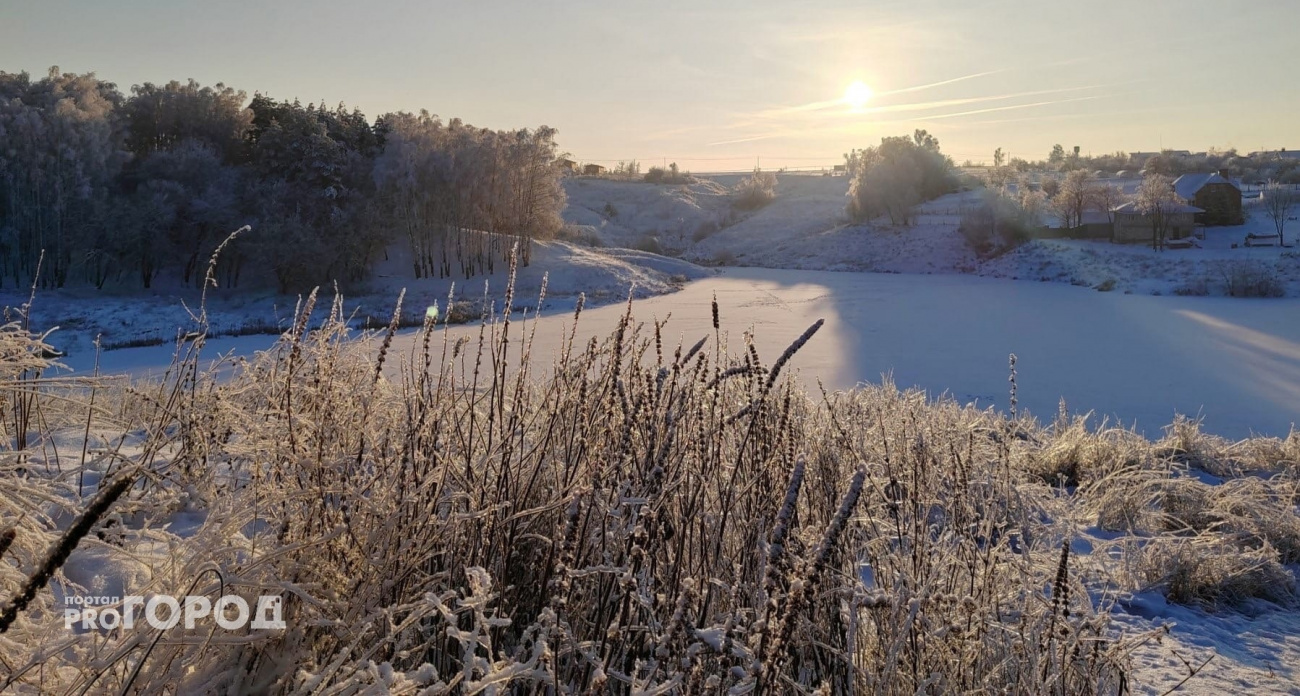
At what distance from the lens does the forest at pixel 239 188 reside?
72.6ft

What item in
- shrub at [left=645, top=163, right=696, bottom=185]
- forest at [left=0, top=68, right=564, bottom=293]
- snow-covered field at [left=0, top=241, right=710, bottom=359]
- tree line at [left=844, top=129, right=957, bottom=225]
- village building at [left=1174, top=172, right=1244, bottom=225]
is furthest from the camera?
shrub at [left=645, top=163, right=696, bottom=185]

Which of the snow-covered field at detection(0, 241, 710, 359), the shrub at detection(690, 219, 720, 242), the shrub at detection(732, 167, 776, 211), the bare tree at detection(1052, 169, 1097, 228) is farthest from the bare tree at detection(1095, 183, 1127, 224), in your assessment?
the shrub at detection(732, 167, 776, 211)

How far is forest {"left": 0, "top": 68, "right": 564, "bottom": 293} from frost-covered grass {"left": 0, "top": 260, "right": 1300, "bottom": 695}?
20014 mm

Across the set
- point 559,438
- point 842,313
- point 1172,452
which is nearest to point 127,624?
point 559,438

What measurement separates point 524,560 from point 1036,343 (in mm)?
15422

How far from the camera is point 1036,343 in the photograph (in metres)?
15.6

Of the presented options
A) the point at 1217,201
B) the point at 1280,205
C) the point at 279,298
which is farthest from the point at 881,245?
the point at 279,298

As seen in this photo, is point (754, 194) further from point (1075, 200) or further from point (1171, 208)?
point (1171, 208)

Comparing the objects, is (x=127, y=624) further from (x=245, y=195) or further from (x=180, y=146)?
(x=180, y=146)

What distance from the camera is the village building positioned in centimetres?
3297

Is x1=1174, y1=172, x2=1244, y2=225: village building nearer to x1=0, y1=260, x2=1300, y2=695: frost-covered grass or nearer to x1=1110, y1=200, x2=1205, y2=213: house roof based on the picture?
x1=1110, y1=200, x2=1205, y2=213: house roof

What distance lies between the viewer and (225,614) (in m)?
1.59

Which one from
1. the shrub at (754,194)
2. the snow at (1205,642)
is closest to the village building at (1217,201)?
the shrub at (754,194)

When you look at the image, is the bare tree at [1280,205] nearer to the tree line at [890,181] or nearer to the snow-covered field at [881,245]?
the snow-covered field at [881,245]
